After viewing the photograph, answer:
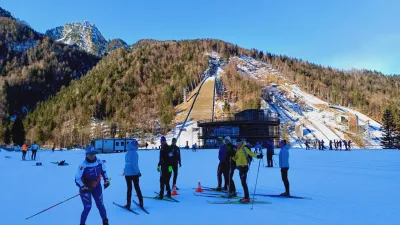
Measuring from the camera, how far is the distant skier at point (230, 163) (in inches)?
360

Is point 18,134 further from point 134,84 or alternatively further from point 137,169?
point 137,169

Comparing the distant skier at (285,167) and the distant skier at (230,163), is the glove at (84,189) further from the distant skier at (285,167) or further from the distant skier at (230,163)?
the distant skier at (285,167)

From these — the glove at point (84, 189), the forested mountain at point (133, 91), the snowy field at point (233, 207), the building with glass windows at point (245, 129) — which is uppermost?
the forested mountain at point (133, 91)

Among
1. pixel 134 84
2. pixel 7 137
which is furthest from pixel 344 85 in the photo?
pixel 7 137

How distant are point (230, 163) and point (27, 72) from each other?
186 metres

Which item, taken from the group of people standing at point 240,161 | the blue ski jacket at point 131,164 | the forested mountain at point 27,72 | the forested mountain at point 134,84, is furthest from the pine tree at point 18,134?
the blue ski jacket at point 131,164

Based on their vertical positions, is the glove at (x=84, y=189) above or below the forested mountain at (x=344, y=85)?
below

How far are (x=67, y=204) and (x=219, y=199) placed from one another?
4.23 m

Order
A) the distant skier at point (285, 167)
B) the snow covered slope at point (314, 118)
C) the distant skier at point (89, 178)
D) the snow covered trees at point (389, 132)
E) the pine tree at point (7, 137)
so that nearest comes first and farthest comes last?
1. the distant skier at point (89, 178)
2. the distant skier at point (285, 167)
3. the snow covered trees at point (389, 132)
4. the pine tree at point (7, 137)
5. the snow covered slope at point (314, 118)

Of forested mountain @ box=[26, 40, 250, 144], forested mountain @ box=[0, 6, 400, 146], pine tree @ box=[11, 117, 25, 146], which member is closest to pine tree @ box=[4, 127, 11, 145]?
forested mountain @ box=[0, 6, 400, 146]

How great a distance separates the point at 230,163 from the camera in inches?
363

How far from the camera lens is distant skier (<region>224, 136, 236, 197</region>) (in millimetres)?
9148

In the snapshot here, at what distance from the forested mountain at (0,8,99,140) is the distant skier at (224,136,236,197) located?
467 feet

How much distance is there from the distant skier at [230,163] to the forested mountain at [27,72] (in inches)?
5606
